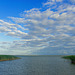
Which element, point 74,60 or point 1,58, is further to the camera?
point 1,58

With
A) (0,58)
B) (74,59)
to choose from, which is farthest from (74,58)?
(0,58)

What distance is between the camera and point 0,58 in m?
87.2

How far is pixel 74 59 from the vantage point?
215ft

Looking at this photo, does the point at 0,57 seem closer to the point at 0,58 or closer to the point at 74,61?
the point at 0,58

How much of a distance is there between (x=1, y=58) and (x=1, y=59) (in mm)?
915

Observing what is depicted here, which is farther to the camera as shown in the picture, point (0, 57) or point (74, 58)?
point (0, 57)

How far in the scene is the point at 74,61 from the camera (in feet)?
217

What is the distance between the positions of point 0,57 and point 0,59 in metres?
1.68

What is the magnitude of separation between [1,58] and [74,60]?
58.9 meters

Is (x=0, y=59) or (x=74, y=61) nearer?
(x=74, y=61)

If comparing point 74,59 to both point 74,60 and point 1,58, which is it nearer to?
point 74,60

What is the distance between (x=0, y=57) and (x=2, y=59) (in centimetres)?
375

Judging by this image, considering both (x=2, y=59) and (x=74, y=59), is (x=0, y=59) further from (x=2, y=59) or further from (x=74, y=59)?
(x=74, y=59)

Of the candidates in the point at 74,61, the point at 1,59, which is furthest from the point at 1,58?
the point at 74,61
